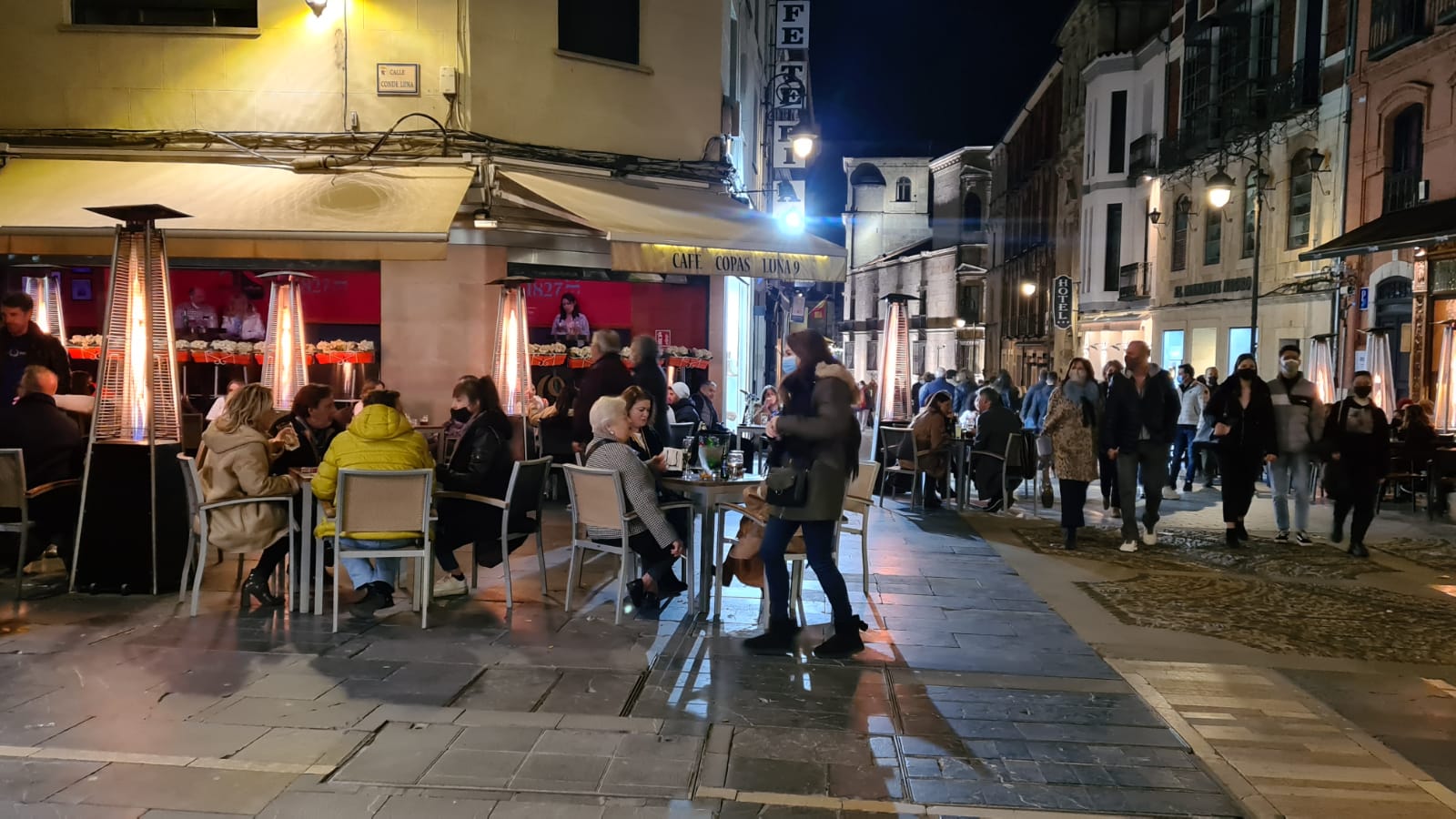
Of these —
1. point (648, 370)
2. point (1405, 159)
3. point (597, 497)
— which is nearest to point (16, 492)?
point (597, 497)

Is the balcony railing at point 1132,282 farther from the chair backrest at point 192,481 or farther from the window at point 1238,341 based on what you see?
the chair backrest at point 192,481

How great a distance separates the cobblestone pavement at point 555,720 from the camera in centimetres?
361

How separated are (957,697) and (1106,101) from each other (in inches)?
1067

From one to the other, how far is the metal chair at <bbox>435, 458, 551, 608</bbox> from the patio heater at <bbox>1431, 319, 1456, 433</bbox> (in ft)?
39.0

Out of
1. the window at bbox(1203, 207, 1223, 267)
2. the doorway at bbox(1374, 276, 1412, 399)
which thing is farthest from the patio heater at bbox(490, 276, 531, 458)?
the window at bbox(1203, 207, 1223, 267)

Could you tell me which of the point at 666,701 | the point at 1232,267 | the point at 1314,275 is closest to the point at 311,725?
the point at 666,701

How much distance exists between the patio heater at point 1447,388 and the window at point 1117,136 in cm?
1572

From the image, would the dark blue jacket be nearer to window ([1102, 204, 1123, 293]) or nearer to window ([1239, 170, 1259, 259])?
window ([1239, 170, 1259, 259])

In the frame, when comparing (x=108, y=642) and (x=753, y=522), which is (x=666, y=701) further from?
(x=108, y=642)

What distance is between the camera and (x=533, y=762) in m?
3.88

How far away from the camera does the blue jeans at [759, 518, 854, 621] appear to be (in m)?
5.40

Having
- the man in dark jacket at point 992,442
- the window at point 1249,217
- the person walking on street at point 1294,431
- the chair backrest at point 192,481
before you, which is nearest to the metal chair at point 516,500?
the chair backrest at point 192,481

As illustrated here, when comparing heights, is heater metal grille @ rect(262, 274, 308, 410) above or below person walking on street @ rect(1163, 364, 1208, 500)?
above

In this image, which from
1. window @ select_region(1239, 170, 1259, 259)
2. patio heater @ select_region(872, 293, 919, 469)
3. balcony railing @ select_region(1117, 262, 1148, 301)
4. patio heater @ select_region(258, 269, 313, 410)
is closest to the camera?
patio heater @ select_region(258, 269, 313, 410)
